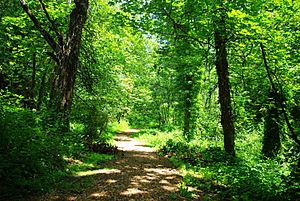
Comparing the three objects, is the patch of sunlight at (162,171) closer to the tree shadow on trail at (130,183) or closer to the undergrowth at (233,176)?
the tree shadow on trail at (130,183)

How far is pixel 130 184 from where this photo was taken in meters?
6.47

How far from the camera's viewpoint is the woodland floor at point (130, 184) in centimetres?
535

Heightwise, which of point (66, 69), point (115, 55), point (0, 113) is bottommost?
point (0, 113)

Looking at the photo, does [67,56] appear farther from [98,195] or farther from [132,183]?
[98,195]

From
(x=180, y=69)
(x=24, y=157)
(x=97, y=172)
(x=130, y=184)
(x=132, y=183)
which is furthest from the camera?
(x=180, y=69)

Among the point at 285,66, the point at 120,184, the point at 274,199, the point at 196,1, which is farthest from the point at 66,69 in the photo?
the point at 285,66

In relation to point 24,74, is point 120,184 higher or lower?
lower

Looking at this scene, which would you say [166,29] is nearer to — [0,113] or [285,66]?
[285,66]

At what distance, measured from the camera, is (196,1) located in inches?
295

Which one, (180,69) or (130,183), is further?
(180,69)

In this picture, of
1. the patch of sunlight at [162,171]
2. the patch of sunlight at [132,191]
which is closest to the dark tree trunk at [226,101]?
the patch of sunlight at [162,171]

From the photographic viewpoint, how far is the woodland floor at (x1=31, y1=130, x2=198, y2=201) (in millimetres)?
5352

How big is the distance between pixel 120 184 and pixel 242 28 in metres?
5.54

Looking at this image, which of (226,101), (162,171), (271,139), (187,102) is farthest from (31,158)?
Answer: (187,102)
